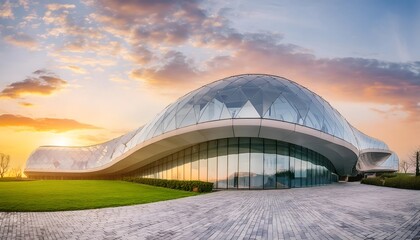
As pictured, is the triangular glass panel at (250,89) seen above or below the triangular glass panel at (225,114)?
above

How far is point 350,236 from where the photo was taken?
837 centimetres

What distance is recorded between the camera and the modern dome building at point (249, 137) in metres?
25.4

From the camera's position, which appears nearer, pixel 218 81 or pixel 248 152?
pixel 248 152

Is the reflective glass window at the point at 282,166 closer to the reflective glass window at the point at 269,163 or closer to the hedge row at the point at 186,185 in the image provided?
the reflective glass window at the point at 269,163

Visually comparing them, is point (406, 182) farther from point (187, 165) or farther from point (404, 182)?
point (187, 165)

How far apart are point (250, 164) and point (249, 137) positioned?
2236 mm

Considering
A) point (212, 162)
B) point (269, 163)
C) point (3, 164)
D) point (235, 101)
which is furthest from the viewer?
point (3, 164)

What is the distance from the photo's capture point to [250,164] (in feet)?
87.5

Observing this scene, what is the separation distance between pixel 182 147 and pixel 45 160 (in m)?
44.4

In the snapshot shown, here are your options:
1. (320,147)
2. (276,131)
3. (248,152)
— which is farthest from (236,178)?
(320,147)

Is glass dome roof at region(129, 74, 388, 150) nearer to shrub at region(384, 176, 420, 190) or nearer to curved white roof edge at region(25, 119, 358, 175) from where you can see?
curved white roof edge at region(25, 119, 358, 175)

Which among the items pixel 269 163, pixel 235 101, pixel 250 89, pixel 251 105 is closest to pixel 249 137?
pixel 269 163

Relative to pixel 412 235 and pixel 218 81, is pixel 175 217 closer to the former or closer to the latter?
pixel 412 235

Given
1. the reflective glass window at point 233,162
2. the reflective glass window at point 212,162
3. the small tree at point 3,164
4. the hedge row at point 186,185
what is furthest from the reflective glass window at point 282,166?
the small tree at point 3,164
